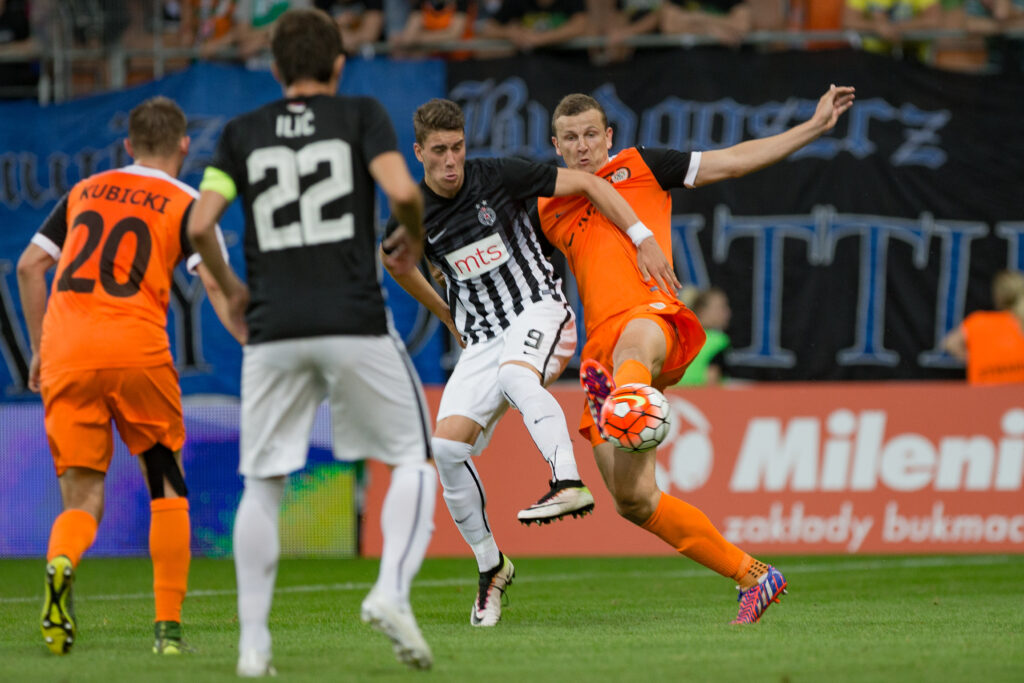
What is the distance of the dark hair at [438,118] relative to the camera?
647 centimetres

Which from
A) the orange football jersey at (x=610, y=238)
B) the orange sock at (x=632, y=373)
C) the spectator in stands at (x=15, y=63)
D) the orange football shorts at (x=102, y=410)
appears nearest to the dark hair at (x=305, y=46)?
the orange football shorts at (x=102, y=410)

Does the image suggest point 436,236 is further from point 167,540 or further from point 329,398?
point 329,398

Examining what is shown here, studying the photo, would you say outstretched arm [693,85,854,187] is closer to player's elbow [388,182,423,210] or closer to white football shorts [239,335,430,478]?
player's elbow [388,182,423,210]

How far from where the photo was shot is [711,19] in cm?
1388

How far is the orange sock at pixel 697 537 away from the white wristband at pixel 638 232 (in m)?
1.21

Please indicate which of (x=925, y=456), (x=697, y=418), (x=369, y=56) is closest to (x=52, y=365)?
(x=697, y=418)

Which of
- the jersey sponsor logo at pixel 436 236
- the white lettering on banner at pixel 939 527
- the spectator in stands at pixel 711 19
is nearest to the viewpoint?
the jersey sponsor logo at pixel 436 236

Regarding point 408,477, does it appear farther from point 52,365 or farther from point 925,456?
point 925,456

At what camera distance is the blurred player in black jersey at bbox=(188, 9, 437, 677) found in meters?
4.65

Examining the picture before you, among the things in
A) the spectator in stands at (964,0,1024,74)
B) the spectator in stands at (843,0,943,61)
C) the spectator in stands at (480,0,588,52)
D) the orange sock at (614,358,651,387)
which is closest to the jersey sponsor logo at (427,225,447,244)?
the orange sock at (614,358,651,387)

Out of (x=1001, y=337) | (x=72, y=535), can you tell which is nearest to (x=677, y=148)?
(x=1001, y=337)

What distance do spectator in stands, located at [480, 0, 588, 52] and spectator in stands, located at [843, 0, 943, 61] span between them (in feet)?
8.75

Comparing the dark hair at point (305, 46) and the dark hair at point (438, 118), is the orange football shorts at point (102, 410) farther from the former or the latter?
the dark hair at point (438, 118)

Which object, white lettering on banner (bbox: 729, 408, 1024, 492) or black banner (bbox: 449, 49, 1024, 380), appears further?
black banner (bbox: 449, 49, 1024, 380)
